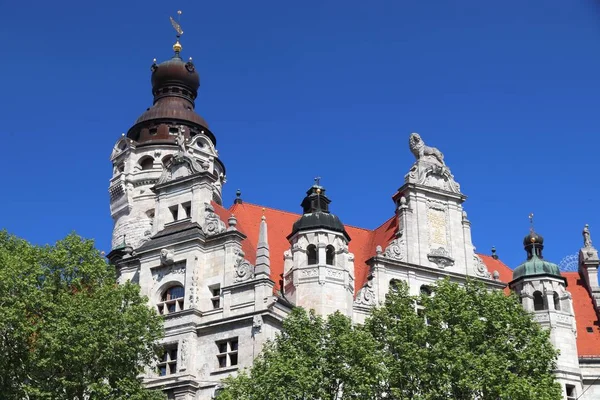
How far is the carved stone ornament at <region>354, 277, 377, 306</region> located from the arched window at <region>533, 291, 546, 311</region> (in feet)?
34.8

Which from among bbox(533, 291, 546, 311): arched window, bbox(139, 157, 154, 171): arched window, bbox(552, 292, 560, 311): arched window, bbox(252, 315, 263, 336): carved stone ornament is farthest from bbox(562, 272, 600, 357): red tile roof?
bbox(139, 157, 154, 171): arched window

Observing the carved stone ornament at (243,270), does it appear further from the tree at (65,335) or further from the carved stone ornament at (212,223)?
the tree at (65,335)

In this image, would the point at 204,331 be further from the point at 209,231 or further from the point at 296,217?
the point at 296,217

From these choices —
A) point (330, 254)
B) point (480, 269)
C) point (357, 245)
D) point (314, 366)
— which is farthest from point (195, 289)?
point (480, 269)

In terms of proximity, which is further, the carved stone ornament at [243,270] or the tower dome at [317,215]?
the tower dome at [317,215]

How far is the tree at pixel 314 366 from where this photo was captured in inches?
1692

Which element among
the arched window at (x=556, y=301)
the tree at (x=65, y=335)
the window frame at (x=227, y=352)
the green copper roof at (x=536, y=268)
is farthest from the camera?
the green copper roof at (x=536, y=268)

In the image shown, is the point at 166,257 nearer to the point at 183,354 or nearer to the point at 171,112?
the point at 183,354

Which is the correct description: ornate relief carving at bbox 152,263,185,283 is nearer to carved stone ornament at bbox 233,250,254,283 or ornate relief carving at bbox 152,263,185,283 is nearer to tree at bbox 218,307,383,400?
carved stone ornament at bbox 233,250,254,283

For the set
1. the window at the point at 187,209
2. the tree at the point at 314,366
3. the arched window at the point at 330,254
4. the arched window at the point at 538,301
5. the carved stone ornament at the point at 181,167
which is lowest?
the tree at the point at 314,366

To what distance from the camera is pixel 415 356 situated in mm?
44125

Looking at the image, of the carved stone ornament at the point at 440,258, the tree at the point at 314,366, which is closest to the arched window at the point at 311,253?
the carved stone ornament at the point at 440,258

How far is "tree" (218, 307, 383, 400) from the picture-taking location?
1692 inches

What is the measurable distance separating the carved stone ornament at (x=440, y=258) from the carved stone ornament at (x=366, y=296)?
4.56 metres
